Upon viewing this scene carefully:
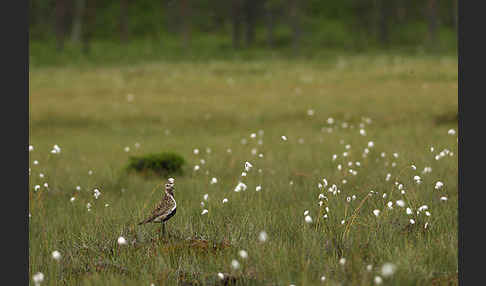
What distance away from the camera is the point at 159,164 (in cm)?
992

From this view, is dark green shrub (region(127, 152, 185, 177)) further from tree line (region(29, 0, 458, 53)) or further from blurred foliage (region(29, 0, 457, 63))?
tree line (region(29, 0, 458, 53))

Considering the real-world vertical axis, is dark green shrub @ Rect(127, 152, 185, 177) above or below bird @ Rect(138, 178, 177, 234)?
below

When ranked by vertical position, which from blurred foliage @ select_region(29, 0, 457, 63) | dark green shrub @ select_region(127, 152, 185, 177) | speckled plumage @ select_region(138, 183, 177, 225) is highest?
blurred foliage @ select_region(29, 0, 457, 63)

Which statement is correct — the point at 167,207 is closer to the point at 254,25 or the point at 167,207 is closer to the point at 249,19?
the point at 249,19

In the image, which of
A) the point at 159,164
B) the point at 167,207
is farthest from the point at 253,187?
the point at 167,207

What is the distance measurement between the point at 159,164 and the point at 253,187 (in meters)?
2.84

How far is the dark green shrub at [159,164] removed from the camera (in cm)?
986

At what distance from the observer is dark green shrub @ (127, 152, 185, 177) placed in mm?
9859

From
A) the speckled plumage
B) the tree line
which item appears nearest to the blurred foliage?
the tree line

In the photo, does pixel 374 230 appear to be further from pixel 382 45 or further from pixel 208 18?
pixel 208 18

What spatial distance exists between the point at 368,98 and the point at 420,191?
1337 cm

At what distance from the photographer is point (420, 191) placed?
6.77m

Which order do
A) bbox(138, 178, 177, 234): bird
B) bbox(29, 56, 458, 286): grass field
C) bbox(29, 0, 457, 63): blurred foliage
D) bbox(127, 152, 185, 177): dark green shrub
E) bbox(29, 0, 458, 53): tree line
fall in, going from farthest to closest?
bbox(29, 0, 458, 53): tree line < bbox(29, 0, 457, 63): blurred foliage < bbox(127, 152, 185, 177): dark green shrub < bbox(29, 56, 458, 286): grass field < bbox(138, 178, 177, 234): bird

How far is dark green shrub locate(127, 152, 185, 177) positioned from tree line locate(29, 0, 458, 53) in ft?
176
